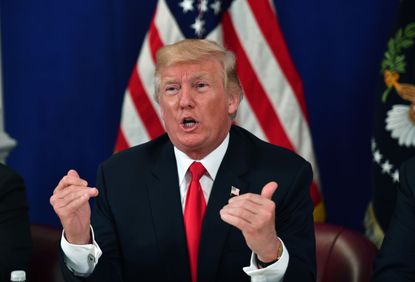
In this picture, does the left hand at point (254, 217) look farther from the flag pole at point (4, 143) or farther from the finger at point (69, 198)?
the flag pole at point (4, 143)

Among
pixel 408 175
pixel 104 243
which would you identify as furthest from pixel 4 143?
pixel 408 175

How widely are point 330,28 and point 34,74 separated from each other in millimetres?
1660

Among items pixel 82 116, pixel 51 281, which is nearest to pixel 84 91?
pixel 82 116

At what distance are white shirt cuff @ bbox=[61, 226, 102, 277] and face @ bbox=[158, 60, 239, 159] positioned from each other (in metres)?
0.43

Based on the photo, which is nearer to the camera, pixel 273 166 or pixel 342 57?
pixel 273 166

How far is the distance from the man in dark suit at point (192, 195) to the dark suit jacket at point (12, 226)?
359 mm

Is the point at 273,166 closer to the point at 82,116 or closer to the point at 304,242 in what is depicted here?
the point at 304,242

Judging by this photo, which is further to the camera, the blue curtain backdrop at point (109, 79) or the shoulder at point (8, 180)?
the blue curtain backdrop at point (109, 79)

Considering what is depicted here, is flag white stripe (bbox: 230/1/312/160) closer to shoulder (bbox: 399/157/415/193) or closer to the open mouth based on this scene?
shoulder (bbox: 399/157/415/193)

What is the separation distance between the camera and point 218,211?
8.61 feet

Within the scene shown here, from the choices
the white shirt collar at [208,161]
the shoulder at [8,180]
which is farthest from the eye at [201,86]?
the shoulder at [8,180]

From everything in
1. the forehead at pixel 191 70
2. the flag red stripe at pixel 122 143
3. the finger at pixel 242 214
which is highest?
the forehead at pixel 191 70

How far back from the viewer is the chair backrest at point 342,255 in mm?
2832

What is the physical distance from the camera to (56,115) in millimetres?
4641
